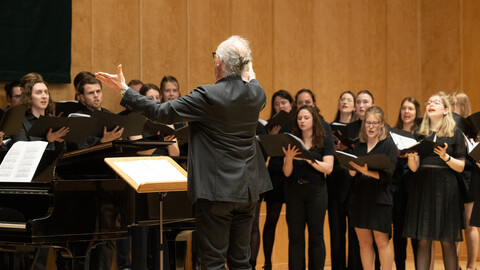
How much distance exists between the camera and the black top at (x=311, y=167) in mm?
4867

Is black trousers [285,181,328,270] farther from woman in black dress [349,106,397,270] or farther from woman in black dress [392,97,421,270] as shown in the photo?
woman in black dress [392,97,421,270]

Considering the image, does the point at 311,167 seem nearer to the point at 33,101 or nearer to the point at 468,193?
the point at 468,193

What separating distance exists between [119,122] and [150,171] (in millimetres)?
1049

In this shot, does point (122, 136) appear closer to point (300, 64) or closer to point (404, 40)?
point (300, 64)

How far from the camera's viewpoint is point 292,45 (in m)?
6.73

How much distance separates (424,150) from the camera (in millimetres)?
4543

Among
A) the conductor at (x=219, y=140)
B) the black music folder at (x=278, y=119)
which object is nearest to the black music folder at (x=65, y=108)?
the black music folder at (x=278, y=119)

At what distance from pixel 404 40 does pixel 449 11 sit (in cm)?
58

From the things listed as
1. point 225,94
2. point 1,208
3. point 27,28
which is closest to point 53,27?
point 27,28

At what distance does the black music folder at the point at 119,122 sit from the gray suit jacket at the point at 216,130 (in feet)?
4.58

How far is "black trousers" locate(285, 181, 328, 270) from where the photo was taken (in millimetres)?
4867

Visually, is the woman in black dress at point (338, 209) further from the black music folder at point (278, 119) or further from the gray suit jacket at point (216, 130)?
the gray suit jacket at point (216, 130)

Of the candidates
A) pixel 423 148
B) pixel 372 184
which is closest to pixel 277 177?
pixel 372 184

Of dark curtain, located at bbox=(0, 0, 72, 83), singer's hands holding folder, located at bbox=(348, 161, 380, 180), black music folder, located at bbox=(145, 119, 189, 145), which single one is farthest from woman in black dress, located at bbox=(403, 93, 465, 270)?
dark curtain, located at bbox=(0, 0, 72, 83)
